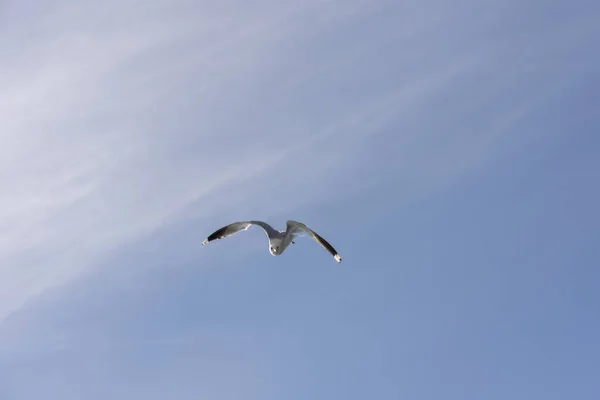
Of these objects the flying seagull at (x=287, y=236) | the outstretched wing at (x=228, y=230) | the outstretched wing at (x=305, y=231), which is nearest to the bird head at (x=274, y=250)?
the flying seagull at (x=287, y=236)

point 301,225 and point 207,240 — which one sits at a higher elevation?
point 207,240

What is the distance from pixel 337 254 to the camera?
34000 mm

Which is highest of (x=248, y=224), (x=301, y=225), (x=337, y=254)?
(x=248, y=224)

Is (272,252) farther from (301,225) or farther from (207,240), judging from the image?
(207,240)

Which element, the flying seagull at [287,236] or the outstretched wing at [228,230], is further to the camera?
the outstretched wing at [228,230]

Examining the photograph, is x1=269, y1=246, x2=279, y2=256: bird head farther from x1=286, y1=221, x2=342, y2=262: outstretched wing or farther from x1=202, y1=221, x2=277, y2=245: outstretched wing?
x1=202, y1=221, x2=277, y2=245: outstretched wing

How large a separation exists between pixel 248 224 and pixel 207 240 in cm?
287

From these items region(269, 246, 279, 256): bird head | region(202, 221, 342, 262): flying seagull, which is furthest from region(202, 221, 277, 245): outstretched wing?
region(269, 246, 279, 256): bird head

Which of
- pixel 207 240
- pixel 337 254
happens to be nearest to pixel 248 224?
pixel 207 240

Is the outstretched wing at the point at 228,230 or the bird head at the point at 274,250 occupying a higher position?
the outstretched wing at the point at 228,230

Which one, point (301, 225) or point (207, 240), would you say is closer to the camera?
point (301, 225)

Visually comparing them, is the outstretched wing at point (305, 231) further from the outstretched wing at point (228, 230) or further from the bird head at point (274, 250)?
the outstretched wing at point (228, 230)

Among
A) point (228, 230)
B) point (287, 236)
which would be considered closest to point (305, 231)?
point (287, 236)

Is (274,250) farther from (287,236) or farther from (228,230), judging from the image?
(228,230)
